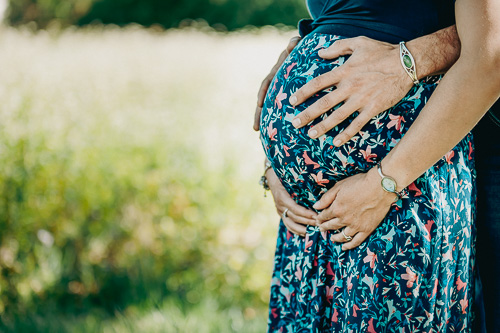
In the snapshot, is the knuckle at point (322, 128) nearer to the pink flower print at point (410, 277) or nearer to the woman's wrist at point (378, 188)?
the woman's wrist at point (378, 188)

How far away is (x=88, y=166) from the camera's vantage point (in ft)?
11.7

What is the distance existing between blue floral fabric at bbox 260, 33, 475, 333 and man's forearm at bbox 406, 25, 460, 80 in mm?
56

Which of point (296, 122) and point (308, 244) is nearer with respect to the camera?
point (296, 122)

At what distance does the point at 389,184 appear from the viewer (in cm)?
126

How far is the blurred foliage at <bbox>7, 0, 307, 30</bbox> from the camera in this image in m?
25.4

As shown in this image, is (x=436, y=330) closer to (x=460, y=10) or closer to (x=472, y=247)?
(x=472, y=247)

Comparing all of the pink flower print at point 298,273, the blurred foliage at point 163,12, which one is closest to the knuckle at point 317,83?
the pink flower print at point 298,273

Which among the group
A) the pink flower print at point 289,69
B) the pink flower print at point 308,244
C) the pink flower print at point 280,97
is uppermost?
the pink flower print at point 289,69

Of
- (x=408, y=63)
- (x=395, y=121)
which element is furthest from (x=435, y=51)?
(x=395, y=121)

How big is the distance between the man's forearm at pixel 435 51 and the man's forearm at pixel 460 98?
0.23 feet

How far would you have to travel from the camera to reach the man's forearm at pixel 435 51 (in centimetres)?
125

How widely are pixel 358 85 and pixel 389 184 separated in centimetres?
26

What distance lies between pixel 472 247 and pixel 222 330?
1.87 m

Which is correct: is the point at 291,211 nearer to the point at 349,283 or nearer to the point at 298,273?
the point at 298,273
